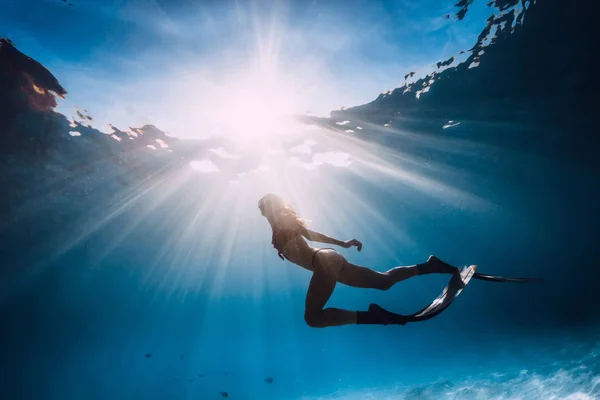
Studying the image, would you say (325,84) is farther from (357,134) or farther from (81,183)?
(81,183)

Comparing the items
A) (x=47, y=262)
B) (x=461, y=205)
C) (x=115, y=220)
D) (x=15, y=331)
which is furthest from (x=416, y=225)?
(x=15, y=331)

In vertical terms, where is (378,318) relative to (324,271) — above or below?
below

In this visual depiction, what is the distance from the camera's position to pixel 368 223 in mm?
30234

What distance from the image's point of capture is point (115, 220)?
1970 centimetres

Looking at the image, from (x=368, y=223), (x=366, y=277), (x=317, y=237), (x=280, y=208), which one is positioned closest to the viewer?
(x=366, y=277)

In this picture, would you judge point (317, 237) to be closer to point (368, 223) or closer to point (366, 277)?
point (366, 277)

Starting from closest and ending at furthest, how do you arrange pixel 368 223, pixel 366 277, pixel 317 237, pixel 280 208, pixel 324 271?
pixel 324 271 → pixel 366 277 → pixel 280 208 → pixel 317 237 → pixel 368 223

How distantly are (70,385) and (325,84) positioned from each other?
73.4 m

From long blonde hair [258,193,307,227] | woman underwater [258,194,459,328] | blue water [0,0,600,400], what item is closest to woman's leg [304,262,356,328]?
Answer: woman underwater [258,194,459,328]

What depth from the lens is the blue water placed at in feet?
40.5

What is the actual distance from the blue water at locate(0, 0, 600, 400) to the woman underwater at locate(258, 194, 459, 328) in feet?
31.4

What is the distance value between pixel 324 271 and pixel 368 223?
28.5 m

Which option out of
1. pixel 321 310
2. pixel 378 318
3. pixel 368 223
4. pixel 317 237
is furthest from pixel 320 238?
pixel 368 223

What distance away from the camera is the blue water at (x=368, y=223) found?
40.5 feet
